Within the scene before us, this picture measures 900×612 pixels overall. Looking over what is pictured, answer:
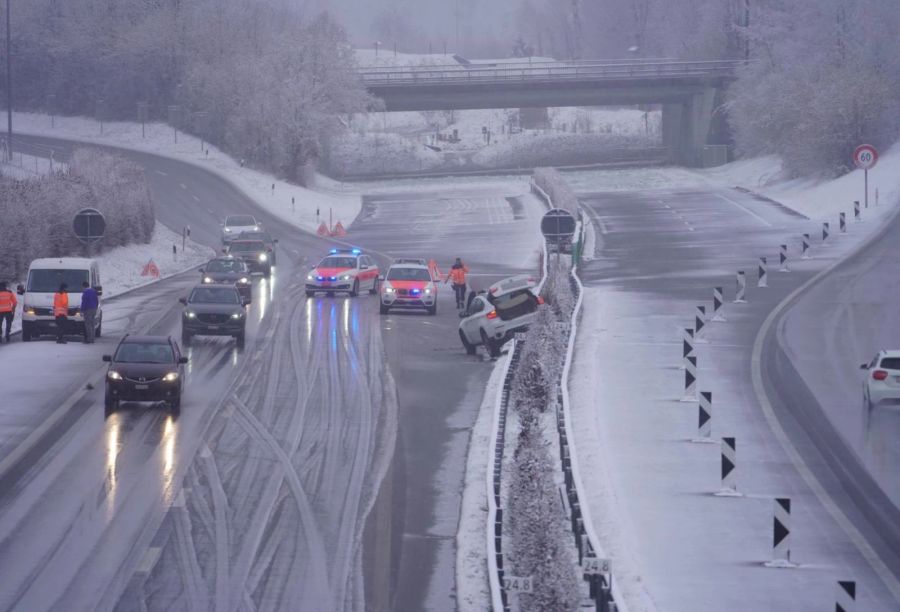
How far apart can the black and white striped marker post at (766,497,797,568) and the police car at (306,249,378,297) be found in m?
29.0

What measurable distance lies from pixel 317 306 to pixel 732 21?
76.0 m

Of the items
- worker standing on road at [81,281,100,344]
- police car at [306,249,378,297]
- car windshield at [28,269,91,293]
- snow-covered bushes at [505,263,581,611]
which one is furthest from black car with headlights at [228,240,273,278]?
snow-covered bushes at [505,263,581,611]

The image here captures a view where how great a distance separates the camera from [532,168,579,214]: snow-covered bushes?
6419 centimetres

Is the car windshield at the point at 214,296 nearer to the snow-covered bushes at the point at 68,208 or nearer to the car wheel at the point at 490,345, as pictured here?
the car wheel at the point at 490,345

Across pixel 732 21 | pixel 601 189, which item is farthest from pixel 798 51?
pixel 732 21

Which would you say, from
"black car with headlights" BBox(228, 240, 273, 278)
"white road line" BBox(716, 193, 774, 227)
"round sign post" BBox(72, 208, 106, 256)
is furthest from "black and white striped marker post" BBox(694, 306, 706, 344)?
"white road line" BBox(716, 193, 774, 227)

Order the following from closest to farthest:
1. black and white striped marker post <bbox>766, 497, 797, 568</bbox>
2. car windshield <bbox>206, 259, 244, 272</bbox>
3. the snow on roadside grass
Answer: black and white striped marker post <bbox>766, 497, 797, 568</bbox>, car windshield <bbox>206, 259, 244, 272</bbox>, the snow on roadside grass

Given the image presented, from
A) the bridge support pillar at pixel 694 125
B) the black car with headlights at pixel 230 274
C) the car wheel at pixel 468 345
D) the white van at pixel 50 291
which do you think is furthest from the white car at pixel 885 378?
the bridge support pillar at pixel 694 125

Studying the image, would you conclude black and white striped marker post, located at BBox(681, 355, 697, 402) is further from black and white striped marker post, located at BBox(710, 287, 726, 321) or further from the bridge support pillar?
the bridge support pillar

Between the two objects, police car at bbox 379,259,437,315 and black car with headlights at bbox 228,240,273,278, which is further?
black car with headlights at bbox 228,240,273,278

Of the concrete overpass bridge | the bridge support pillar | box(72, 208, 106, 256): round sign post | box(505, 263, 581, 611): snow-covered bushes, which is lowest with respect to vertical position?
box(505, 263, 581, 611): snow-covered bushes

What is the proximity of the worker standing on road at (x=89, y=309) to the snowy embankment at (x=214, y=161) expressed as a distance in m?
40.8

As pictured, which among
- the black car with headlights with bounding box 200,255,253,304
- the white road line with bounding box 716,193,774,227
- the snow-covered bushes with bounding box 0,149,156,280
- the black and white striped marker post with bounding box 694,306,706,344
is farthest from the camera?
the white road line with bounding box 716,193,774,227

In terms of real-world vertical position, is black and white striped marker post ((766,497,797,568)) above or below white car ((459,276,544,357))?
below
